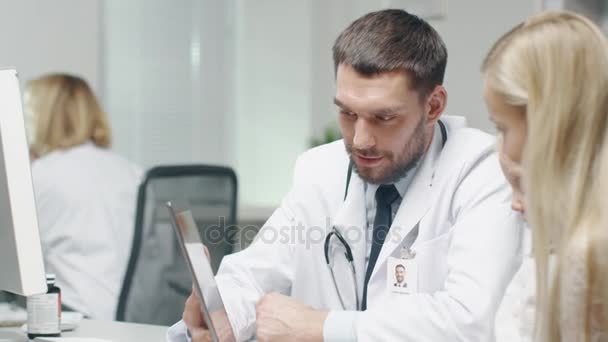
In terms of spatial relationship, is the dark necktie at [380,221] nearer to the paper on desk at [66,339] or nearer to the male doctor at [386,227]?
the male doctor at [386,227]

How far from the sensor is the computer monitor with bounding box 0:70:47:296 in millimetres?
1518

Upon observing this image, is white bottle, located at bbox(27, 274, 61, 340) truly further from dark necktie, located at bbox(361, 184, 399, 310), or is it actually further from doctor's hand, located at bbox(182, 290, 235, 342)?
dark necktie, located at bbox(361, 184, 399, 310)

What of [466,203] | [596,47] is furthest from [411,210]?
[596,47]

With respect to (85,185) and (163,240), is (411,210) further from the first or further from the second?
(85,185)

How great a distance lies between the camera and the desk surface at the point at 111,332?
6.18 ft

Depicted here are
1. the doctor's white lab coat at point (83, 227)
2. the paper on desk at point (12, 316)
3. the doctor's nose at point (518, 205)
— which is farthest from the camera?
the doctor's white lab coat at point (83, 227)

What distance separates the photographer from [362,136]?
184 cm

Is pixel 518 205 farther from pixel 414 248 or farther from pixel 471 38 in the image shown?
pixel 471 38

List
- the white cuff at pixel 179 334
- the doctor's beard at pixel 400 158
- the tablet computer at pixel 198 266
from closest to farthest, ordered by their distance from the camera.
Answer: the tablet computer at pixel 198 266, the white cuff at pixel 179 334, the doctor's beard at pixel 400 158

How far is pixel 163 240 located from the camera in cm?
290

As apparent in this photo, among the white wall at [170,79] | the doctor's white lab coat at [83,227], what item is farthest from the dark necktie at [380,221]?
the white wall at [170,79]

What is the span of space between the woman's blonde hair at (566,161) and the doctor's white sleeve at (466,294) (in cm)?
48

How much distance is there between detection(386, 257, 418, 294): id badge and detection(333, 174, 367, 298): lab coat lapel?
0.11 meters

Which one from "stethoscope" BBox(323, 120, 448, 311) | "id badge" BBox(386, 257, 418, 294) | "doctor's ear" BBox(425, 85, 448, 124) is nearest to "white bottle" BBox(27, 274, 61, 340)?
"stethoscope" BBox(323, 120, 448, 311)
